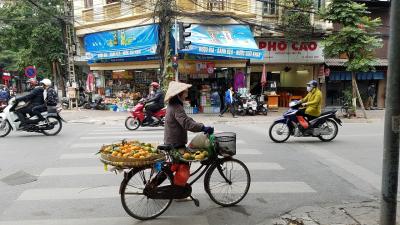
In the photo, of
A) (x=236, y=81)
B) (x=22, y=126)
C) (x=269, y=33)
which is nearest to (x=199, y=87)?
(x=236, y=81)

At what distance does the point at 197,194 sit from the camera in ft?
19.1

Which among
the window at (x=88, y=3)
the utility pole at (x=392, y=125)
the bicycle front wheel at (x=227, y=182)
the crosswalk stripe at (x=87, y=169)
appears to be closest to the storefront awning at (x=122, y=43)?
the window at (x=88, y=3)

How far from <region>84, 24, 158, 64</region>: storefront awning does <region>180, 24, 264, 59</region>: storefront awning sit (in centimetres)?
195

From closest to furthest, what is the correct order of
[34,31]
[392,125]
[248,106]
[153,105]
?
[392,125]
[153,105]
[248,106]
[34,31]

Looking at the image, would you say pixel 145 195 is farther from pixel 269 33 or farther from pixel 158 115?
pixel 269 33

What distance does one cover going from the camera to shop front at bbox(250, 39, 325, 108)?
2098 centimetres

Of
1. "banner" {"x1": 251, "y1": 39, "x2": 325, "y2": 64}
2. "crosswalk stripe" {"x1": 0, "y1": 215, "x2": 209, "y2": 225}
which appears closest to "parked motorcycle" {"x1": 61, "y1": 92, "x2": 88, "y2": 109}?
"banner" {"x1": 251, "y1": 39, "x2": 325, "y2": 64}

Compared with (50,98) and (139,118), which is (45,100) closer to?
(50,98)

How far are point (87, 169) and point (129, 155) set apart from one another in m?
3.06

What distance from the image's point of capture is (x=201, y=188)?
6109mm

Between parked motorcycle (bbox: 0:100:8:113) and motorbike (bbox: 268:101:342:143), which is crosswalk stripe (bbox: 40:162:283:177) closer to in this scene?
motorbike (bbox: 268:101:342:143)

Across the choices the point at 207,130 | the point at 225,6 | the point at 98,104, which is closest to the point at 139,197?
the point at 207,130

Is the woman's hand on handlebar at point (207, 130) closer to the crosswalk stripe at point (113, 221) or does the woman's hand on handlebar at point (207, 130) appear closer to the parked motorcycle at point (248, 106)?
the crosswalk stripe at point (113, 221)

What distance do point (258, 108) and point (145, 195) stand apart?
48.5 feet
